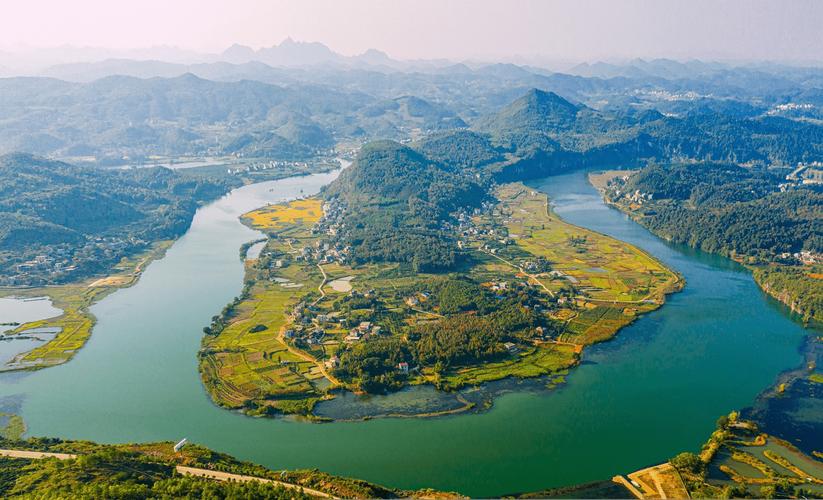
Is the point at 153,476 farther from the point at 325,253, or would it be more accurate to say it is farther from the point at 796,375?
the point at 796,375

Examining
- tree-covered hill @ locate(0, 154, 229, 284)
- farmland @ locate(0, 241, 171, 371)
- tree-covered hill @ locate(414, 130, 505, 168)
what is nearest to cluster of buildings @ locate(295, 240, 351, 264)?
farmland @ locate(0, 241, 171, 371)

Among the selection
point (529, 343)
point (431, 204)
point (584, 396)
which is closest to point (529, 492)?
point (584, 396)

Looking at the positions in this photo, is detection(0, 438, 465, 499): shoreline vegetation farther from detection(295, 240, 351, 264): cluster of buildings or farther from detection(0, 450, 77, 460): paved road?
detection(295, 240, 351, 264): cluster of buildings

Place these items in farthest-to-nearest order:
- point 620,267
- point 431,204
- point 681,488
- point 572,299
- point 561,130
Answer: point 561,130, point 431,204, point 620,267, point 572,299, point 681,488

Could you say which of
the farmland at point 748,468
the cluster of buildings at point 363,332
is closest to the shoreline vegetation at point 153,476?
the farmland at point 748,468

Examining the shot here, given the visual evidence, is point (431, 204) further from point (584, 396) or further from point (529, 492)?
point (529, 492)

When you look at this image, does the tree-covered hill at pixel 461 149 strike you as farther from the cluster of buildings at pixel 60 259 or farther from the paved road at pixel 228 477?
the paved road at pixel 228 477
